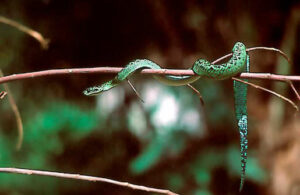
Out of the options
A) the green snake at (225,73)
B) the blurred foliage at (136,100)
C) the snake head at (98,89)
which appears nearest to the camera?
the green snake at (225,73)

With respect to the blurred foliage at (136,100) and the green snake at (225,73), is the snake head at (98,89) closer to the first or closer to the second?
the green snake at (225,73)

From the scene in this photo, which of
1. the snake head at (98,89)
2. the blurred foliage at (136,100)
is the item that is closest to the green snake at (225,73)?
the snake head at (98,89)

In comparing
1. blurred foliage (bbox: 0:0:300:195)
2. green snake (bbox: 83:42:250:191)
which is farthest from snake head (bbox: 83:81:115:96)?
blurred foliage (bbox: 0:0:300:195)

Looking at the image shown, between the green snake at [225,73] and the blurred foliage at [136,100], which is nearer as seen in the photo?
the green snake at [225,73]

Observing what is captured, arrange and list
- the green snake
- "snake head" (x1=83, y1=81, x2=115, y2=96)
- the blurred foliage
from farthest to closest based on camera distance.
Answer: the blurred foliage
"snake head" (x1=83, y1=81, x2=115, y2=96)
the green snake

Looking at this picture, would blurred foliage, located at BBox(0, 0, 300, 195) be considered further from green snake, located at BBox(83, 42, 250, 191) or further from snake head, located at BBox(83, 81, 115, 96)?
green snake, located at BBox(83, 42, 250, 191)

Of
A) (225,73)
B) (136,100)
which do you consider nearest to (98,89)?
(225,73)

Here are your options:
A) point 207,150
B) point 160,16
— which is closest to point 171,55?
point 160,16

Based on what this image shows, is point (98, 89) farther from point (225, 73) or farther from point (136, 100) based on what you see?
point (136, 100)

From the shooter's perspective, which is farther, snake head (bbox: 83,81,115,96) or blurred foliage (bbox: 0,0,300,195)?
blurred foliage (bbox: 0,0,300,195)

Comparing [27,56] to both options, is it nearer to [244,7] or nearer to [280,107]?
[244,7]
